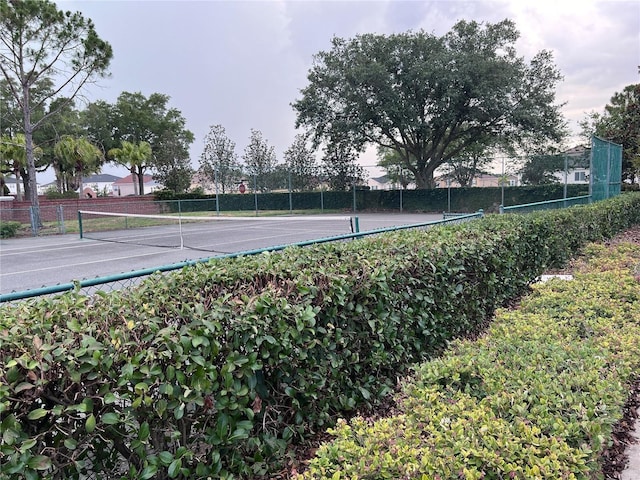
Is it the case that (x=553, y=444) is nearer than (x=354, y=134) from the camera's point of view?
Yes

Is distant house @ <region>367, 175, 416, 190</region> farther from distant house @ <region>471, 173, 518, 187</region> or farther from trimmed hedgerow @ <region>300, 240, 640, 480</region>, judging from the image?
trimmed hedgerow @ <region>300, 240, 640, 480</region>

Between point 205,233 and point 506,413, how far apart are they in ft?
57.3

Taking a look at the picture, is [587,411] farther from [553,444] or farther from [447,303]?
[447,303]

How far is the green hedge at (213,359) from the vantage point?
5.60 ft

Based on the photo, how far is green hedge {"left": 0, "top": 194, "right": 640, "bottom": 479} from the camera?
5.60 ft

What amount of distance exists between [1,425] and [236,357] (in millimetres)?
934

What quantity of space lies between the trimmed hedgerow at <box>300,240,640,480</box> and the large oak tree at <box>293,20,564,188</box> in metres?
23.8

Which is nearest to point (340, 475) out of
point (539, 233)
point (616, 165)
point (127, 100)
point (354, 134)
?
point (539, 233)

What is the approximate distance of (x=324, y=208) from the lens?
1142 inches

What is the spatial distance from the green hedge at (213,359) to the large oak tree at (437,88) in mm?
23504

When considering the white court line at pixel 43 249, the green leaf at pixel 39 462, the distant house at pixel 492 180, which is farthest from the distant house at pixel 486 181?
the green leaf at pixel 39 462

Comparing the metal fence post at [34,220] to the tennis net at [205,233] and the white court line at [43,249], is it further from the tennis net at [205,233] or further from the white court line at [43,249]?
the white court line at [43,249]

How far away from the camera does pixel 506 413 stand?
2.14 metres

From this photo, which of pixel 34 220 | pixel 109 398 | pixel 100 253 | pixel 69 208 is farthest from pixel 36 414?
pixel 69 208
